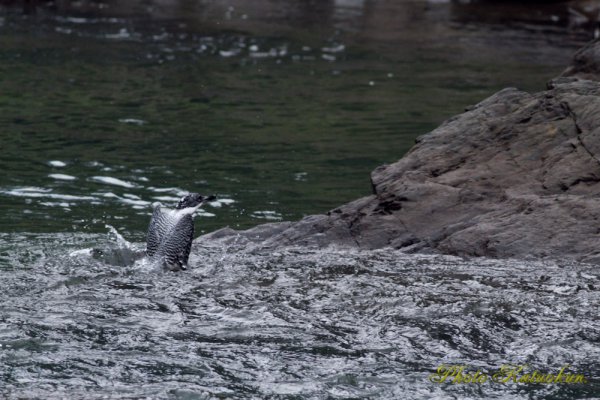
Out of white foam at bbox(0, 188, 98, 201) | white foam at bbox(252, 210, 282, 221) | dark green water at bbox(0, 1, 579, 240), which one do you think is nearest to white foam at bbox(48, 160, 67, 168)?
dark green water at bbox(0, 1, 579, 240)

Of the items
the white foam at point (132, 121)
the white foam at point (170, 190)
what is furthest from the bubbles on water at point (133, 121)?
the white foam at point (170, 190)

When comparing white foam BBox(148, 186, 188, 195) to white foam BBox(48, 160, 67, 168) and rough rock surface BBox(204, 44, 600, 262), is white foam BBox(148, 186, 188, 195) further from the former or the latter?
rough rock surface BBox(204, 44, 600, 262)

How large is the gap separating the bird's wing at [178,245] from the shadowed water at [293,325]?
123mm

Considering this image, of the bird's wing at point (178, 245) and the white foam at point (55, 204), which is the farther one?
the white foam at point (55, 204)

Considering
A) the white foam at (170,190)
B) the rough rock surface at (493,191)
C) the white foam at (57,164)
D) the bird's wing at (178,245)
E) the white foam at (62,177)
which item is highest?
the rough rock surface at (493,191)

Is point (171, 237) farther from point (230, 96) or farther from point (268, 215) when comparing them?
point (230, 96)

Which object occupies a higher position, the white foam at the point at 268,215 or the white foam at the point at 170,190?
the white foam at the point at 268,215

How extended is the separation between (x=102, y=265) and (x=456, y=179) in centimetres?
268

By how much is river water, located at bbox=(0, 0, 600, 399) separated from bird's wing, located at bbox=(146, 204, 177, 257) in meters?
0.22

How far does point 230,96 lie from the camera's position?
16.8 metres

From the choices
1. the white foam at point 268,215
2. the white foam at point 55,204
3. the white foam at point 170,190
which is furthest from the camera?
the white foam at point 170,190

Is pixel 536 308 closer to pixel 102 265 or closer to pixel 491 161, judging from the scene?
pixel 491 161

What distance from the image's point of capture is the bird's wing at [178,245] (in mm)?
7977

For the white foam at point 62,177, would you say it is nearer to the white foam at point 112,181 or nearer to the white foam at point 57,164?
the white foam at point 112,181
